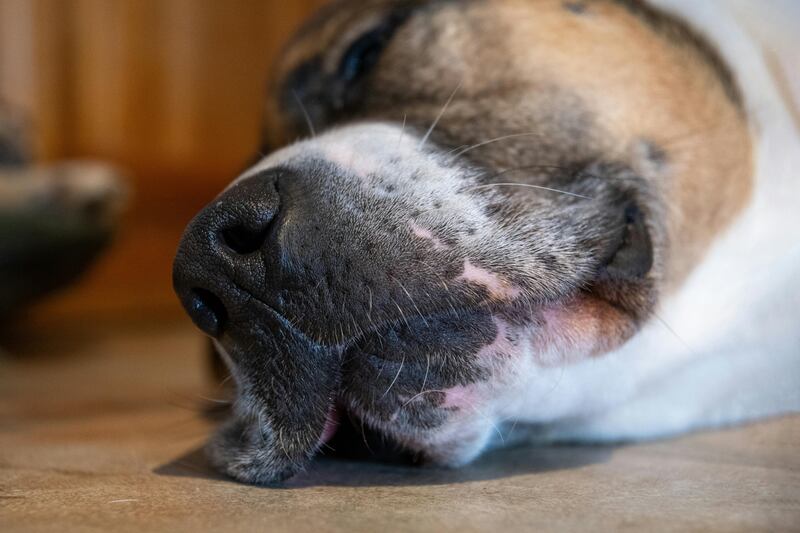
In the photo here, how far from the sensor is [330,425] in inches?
41.5

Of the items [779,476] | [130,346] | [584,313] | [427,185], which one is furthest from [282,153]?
[130,346]

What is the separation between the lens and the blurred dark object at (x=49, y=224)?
10.2 feet

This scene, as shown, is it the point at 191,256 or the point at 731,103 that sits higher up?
the point at 731,103

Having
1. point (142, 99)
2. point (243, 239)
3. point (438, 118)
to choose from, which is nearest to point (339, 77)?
point (438, 118)

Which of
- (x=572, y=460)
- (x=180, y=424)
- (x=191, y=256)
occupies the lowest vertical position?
(x=180, y=424)

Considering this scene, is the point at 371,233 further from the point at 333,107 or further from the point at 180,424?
the point at 180,424

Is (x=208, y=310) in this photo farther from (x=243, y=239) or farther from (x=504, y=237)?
(x=504, y=237)

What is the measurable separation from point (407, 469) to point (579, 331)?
0.93ft

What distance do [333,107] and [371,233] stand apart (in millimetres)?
→ 588

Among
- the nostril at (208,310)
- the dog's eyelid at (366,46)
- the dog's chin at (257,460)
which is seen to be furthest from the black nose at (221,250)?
the dog's eyelid at (366,46)

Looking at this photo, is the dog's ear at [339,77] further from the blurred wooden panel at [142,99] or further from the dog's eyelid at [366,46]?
the blurred wooden panel at [142,99]

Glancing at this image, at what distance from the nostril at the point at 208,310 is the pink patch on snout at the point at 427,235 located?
0.24 metres

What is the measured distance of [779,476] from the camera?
0.99m

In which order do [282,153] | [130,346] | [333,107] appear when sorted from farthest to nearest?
[130,346] < [333,107] < [282,153]
